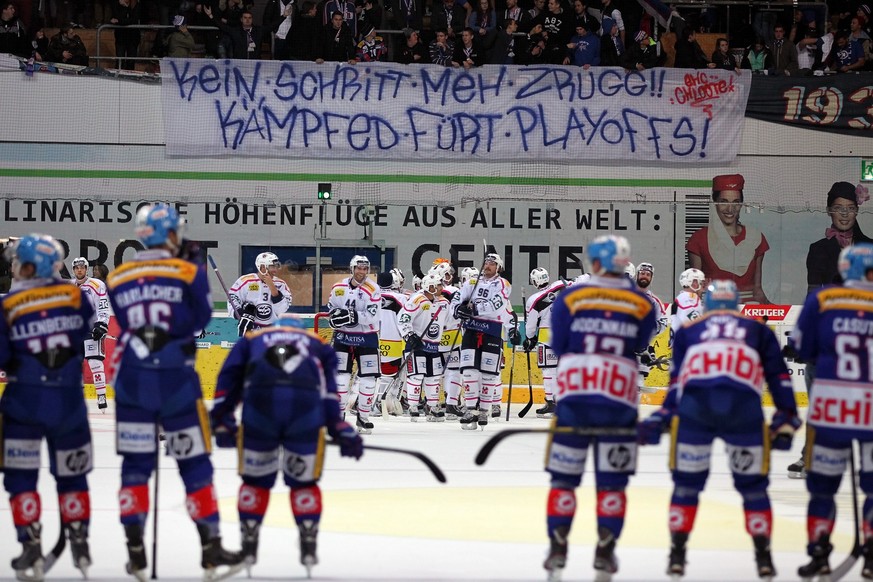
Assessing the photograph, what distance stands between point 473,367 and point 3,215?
6187mm

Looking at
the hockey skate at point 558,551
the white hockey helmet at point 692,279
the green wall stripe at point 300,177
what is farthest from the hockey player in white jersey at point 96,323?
the hockey skate at point 558,551

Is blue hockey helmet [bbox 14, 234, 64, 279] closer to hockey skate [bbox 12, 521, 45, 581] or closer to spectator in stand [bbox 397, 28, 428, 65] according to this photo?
hockey skate [bbox 12, 521, 45, 581]

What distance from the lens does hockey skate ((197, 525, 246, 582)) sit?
5633 mm

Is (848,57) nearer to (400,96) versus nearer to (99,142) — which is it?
(400,96)

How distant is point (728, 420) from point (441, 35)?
540 inches

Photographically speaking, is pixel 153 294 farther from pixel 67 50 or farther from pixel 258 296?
pixel 67 50

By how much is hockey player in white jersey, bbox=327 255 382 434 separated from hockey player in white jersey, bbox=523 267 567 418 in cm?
225

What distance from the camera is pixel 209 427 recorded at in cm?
584

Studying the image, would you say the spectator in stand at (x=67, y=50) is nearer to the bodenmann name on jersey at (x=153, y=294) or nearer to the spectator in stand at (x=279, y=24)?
the spectator in stand at (x=279, y=24)

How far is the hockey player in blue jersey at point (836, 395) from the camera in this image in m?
5.80

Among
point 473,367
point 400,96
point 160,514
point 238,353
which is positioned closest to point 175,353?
point 238,353

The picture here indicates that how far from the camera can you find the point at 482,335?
13164 mm

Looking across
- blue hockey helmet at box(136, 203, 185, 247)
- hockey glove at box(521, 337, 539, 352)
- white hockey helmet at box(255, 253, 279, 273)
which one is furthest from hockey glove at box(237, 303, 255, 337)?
blue hockey helmet at box(136, 203, 185, 247)

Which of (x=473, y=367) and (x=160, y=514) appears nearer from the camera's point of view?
(x=160, y=514)
